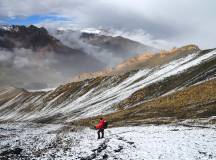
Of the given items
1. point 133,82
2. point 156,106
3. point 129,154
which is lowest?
point 129,154

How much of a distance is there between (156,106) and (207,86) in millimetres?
13444

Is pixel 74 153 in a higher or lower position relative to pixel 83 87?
lower

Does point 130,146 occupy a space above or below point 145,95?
below

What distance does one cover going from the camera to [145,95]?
116562 millimetres

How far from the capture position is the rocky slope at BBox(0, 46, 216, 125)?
78.9 meters

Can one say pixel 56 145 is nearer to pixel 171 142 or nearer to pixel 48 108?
pixel 171 142

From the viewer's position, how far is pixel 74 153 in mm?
38562

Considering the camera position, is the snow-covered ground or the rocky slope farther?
the rocky slope

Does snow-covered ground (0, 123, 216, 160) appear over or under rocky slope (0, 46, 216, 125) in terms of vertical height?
under

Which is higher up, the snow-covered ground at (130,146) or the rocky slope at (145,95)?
the rocky slope at (145,95)

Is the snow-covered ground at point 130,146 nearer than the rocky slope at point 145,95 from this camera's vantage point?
Yes

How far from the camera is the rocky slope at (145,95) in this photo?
3105 inches

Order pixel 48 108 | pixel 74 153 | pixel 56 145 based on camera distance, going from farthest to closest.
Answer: pixel 48 108 → pixel 56 145 → pixel 74 153

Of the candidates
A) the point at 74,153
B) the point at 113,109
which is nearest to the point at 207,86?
the point at 113,109
